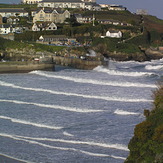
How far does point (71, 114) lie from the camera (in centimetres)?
3825

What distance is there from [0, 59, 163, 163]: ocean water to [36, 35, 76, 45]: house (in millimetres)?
26285

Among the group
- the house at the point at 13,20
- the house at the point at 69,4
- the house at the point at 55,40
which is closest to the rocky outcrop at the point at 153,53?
the house at the point at 55,40

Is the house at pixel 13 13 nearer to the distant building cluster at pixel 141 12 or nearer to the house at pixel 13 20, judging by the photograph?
the house at pixel 13 20

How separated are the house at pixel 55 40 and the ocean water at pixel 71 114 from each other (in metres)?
26.3

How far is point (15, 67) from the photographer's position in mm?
65062

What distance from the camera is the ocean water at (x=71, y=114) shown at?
29.0 m

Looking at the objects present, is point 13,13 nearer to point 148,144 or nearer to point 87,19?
point 87,19

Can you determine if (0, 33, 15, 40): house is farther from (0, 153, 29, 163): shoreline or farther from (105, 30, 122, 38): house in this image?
(0, 153, 29, 163): shoreline

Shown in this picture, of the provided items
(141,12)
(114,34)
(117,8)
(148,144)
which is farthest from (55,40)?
(148,144)

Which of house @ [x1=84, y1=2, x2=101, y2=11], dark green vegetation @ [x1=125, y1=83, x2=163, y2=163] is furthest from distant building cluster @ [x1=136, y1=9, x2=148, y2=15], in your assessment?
dark green vegetation @ [x1=125, y1=83, x2=163, y2=163]

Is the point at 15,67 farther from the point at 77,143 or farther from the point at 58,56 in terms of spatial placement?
the point at 77,143

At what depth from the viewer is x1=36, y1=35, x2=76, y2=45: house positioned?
88.1m

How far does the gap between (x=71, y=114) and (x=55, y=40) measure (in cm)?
5207

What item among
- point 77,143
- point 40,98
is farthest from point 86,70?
point 77,143
